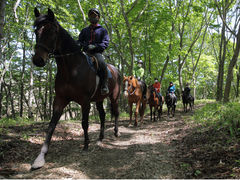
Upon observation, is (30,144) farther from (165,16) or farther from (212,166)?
(165,16)

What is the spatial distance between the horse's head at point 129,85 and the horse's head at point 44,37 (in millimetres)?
5399

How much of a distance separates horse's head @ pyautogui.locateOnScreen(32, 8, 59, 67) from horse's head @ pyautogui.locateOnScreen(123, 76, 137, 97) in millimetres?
5399

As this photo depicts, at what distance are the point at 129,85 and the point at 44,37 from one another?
6.13 m

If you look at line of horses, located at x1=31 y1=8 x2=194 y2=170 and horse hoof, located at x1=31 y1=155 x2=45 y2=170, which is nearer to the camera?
horse hoof, located at x1=31 y1=155 x2=45 y2=170

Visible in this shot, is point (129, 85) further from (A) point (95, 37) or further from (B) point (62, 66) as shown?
(B) point (62, 66)

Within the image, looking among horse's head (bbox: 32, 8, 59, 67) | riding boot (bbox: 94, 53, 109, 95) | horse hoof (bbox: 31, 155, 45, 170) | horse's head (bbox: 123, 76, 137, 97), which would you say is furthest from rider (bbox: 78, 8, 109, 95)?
horse's head (bbox: 123, 76, 137, 97)

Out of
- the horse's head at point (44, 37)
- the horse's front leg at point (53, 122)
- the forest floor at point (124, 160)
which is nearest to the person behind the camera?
the forest floor at point (124, 160)

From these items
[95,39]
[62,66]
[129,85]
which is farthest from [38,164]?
[129,85]

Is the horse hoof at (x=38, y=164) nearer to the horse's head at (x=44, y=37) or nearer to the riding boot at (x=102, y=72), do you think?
the horse's head at (x=44, y=37)

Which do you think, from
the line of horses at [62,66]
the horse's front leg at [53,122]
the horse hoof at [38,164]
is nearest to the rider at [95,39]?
the line of horses at [62,66]

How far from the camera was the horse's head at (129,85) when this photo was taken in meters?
8.73

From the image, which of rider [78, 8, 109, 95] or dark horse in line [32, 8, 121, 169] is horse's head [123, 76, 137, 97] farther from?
dark horse in line [32, 8, 121, 169]

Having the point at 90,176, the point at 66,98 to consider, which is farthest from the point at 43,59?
the point at 90,176

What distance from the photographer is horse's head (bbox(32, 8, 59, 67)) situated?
3.33 metres
